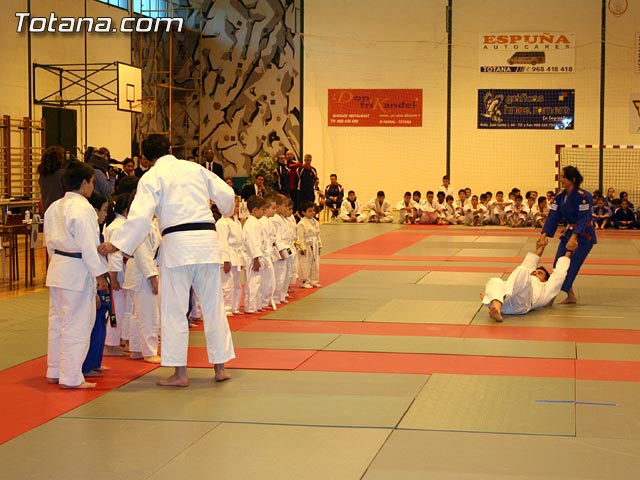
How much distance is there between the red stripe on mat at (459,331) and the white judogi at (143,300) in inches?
55.9

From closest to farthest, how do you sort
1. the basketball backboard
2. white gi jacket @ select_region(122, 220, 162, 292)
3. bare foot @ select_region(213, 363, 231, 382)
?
bare foot @ select_region(213, 363, 231, 382) < white gi jacket @ select_region(122, 220, 162, 292) < the basketball backboard

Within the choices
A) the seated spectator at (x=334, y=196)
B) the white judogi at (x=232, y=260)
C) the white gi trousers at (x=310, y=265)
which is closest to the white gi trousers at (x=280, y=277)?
the white judogi at (x=232, y=260)

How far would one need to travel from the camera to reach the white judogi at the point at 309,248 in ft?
34.9

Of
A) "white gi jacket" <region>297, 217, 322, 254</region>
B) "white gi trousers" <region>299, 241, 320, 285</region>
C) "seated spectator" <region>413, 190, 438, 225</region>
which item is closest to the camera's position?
"white gi jacket" <region>297, 217, 322, 254</region>

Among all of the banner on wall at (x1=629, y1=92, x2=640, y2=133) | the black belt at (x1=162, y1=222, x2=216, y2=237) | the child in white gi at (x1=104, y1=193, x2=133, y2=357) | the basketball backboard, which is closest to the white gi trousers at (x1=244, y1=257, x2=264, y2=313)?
the child in white gi at (x1=104, y1=193, x2=133, y2=357)

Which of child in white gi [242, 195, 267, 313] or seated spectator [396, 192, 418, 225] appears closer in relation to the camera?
Answer: child in white gi [242, 195, 267, 313]

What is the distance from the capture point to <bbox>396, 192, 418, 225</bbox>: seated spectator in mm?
22250

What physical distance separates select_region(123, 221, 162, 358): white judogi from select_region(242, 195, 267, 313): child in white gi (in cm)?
203

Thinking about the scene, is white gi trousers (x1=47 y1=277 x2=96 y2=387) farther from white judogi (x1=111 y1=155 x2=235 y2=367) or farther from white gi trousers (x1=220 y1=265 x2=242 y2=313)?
white gi trousers (x1=220 y1=265 x2=242 y2=313)

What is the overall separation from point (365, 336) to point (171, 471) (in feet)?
12.3

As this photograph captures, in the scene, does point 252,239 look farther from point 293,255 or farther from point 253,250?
point 293,255

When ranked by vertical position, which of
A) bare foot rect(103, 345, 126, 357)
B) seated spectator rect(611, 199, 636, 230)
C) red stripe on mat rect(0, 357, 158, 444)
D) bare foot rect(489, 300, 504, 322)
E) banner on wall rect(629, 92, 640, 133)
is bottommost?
red stripe on mat rect(0, 357, 158, 444)

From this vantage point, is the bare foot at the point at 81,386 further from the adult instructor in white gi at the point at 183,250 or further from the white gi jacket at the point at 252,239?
the white gi jacket at the point at 252,239

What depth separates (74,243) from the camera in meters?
5.99
